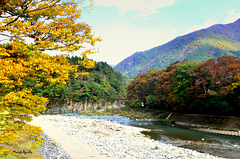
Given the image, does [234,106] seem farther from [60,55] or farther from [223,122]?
[60,55]

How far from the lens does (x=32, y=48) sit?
6.39m

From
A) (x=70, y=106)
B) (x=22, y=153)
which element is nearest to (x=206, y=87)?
(x=22, y=153)

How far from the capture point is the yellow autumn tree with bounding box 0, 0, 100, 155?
210 inches

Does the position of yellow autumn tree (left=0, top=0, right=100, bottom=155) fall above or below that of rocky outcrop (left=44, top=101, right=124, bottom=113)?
above

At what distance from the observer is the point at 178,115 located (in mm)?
37781

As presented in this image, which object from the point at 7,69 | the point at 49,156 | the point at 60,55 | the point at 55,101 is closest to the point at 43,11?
the point at 60,55

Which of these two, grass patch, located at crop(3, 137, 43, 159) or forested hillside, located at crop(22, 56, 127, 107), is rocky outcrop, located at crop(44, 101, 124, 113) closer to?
forested hillside, located at crop(22, 56, 127, 107)

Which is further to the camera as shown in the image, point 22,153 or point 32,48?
point 22,153

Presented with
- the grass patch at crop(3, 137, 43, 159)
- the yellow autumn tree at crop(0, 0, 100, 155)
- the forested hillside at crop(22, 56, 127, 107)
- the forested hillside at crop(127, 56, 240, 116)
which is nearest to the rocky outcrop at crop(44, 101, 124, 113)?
the forested hillside at crop(22, 56, 127, 107)

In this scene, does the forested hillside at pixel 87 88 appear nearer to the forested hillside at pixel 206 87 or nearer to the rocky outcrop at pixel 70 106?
the rocky outcrop at pixel 70 106

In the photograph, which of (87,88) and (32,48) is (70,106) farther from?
(32,48)

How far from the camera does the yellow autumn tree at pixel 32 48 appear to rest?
534cm

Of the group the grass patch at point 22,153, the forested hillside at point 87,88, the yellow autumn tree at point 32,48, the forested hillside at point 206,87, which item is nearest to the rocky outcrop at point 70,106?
the forested hillside at point 87,88

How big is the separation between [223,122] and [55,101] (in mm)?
66037
